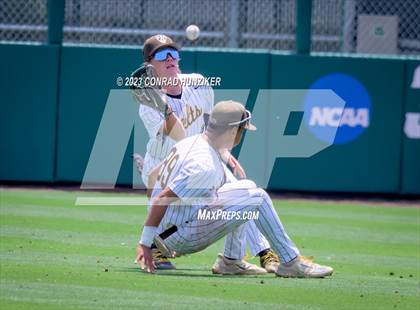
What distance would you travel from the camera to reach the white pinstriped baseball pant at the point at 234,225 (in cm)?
714

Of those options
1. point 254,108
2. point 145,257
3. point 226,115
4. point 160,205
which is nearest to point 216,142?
point 226,115

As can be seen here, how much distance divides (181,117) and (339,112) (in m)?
5.91

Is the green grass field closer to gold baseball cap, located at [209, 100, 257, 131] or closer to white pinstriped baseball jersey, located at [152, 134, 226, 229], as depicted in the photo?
white pinstriped baseball jersey, located at [152, 134, 226, 229]

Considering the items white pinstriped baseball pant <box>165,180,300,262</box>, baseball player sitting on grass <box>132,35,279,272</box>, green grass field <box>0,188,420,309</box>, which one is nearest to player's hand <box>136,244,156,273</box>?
green grass field <box>0,188,420,309</box>

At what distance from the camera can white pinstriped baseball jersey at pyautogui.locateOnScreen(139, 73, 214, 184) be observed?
8.17m

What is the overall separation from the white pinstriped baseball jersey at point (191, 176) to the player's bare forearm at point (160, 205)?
0.16 ft

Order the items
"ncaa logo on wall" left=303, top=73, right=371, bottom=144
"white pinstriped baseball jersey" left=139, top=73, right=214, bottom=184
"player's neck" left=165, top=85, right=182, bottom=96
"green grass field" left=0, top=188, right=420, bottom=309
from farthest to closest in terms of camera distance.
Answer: "ncaa logo on wall" left=303, top=73, right=371, bottom=144, "player's neck" left=165, top=85, right=182, bottom=96, "white pinstriped baseball jersey" left=139, top=73, right=214, bottom=184, "green grass field" left=0, top=188, right=420, bottom=309

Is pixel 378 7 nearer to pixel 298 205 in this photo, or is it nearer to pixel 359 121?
pixel 359 121

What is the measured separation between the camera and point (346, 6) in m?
14.5

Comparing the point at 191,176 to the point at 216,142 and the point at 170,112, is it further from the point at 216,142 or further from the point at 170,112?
the point at 170,112

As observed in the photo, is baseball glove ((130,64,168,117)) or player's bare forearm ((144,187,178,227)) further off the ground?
baseball glove ((130,64,168,117))

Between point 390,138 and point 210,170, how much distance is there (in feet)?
24.9

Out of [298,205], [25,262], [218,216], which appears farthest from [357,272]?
[298,205]

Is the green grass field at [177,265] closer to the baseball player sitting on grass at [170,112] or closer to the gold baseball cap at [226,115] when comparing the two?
the baseball player sitting on grass at [170,112]
